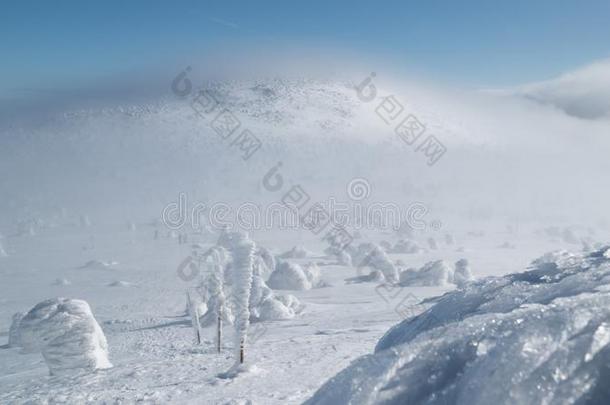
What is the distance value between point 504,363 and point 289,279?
140 feet

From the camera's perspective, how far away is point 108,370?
587 inches

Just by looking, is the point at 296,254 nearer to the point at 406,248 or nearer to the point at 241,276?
the point at 406,248

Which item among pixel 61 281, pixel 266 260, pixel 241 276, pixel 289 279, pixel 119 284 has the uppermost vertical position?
pixel 241 276

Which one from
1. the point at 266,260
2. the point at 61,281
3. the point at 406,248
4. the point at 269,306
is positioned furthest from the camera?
the point at 406,248

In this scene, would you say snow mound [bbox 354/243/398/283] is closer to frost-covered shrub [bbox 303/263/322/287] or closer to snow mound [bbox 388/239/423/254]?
frost-covered shrub [bbox 303/263/322/287]

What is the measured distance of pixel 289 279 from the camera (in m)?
45.3

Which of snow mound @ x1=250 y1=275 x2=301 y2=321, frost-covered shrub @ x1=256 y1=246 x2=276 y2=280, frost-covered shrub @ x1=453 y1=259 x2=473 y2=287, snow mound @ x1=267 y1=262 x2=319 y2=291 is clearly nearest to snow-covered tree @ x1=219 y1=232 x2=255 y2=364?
snow mound @ x1=250 y1=275 x2=301 y2=321

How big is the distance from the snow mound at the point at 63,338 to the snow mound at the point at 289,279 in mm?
28593

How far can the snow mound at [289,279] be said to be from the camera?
4503 centimetres

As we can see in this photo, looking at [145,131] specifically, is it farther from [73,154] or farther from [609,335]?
[609,335]

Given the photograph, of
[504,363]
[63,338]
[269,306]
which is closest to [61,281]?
[269,306]

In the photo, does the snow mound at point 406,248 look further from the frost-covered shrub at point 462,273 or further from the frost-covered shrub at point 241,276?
the frost-covered shrub at point 241,276

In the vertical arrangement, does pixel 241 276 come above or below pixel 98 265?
above

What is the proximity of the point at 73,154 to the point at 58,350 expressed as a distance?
15153cm
